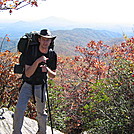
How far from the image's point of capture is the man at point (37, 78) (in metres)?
2.48

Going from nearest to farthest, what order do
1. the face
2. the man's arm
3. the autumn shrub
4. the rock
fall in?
the man's arm → the face → the rock → the autumn shrub

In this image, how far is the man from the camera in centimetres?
248

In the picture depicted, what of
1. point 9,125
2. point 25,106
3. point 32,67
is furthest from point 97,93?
point 32,67

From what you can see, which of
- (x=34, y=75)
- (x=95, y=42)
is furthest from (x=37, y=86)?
(x=95, y=42)

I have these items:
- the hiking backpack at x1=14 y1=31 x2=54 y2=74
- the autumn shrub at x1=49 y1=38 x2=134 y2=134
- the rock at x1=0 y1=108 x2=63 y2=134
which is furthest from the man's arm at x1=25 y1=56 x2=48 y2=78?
the autumn shrub at x1=49 y1=38 x2=134 y2=134

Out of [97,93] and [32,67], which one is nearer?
[32,67]

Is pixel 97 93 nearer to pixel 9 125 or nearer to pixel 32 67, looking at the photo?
pixel 9 125

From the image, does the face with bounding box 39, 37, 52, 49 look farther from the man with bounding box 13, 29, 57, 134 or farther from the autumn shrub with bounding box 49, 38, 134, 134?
the autumn shrub with bounding box 49, 38, 134, 134

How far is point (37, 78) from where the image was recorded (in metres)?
2.63

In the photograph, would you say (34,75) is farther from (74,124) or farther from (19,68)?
(74,124)

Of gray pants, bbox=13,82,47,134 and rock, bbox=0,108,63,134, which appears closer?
gray pants, bbox=13,82,47,134

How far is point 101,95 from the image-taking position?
4.30 m

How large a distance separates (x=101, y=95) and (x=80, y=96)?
2054 millimetres

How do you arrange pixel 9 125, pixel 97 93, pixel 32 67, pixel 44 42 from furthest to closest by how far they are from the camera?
pixel 97 93 → pixel 9 125 → pixel 44 42 → pixel 32 67
